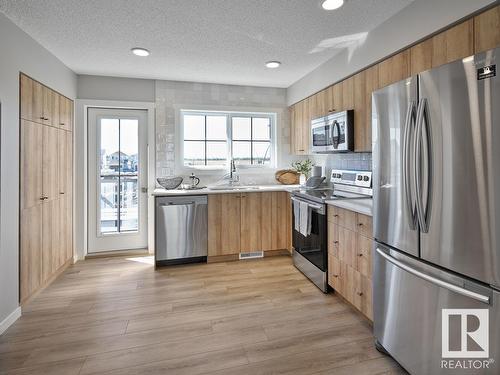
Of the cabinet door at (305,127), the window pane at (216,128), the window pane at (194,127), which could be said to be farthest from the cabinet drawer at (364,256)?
the window pane at (194,127)

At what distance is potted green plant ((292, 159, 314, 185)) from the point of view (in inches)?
172

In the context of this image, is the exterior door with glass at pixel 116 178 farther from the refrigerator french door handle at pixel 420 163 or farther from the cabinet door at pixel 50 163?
the refrigerator french door handle at pixel 420 163

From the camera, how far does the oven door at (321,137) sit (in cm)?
322

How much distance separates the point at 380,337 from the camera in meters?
1.89

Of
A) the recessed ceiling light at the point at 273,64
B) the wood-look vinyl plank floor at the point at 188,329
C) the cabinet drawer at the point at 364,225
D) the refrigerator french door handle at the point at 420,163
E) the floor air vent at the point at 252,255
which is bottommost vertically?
the wood-look vinyl plank floor at the point at 188,329

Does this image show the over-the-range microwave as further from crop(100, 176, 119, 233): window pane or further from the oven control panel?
crop(100, 176, 119, 233): window pane

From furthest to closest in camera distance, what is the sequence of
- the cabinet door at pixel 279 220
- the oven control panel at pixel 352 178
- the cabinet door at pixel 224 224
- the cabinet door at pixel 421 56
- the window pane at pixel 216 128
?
the window pane at pixel 216 128
the cabinet door at pixel 279 220
the cabinet door at pixel 224 224
the oven control panel at pixel 352 178
the cabinet door at pixel 421 56

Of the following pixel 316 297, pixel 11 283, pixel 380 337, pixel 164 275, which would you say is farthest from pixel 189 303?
pixel 380 337

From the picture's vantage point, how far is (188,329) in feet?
7.24

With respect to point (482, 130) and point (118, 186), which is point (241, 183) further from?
point (482, 130)

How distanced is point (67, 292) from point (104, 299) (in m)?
0.46

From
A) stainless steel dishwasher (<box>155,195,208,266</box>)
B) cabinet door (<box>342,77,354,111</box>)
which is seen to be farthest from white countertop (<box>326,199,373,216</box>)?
stainless steel dishwasher (<box>155,195,208,266</box>)

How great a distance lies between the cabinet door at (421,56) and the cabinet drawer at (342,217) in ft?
3.80

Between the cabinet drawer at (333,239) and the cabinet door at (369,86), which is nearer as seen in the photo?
the cabinet door at (369,86)
